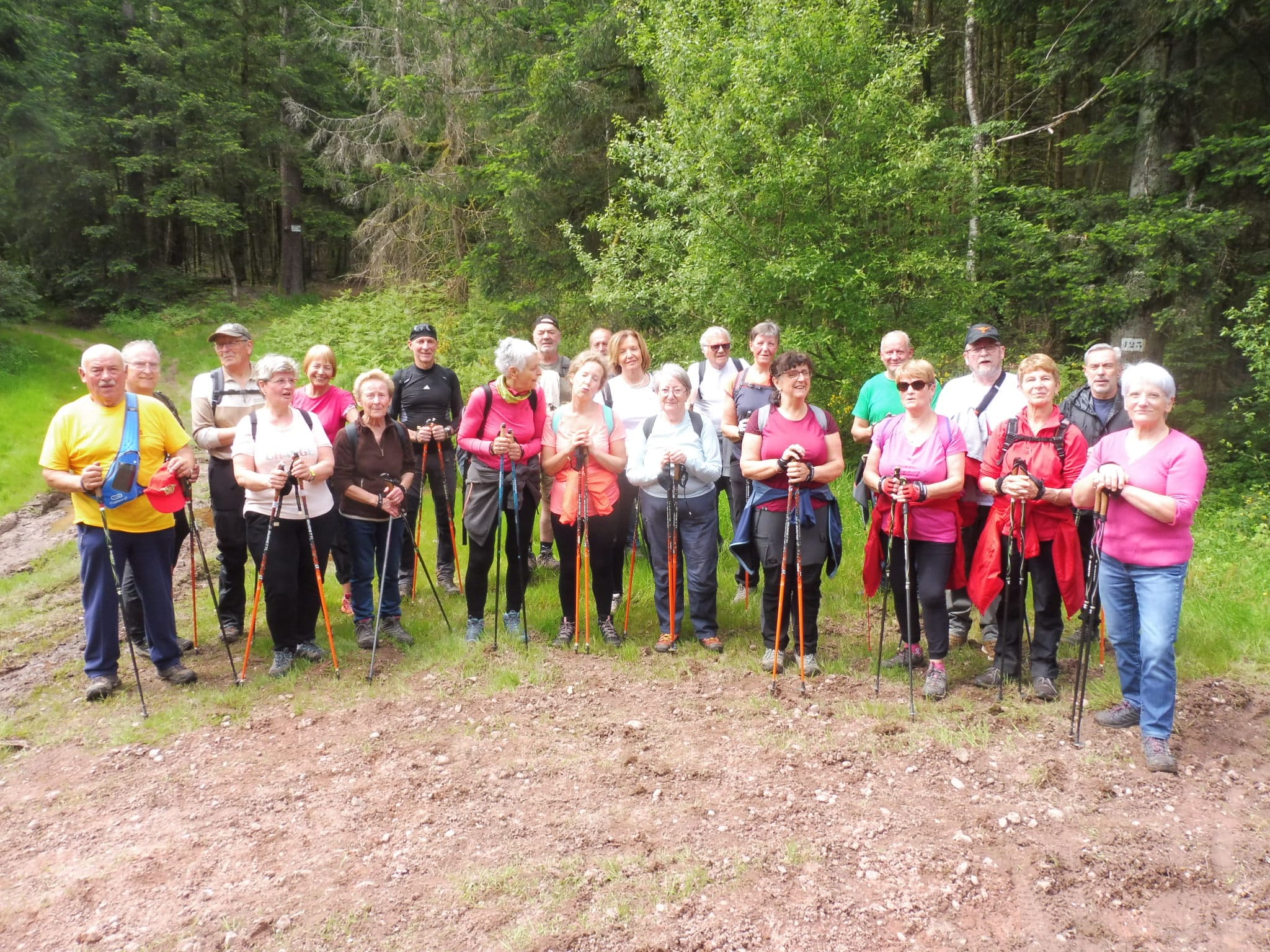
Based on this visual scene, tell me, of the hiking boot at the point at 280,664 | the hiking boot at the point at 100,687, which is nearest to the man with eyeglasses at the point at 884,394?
the hiking boot at the point at 280,664

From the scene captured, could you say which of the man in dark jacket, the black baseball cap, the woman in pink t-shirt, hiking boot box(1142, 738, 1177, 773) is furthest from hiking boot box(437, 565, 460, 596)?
hiking boot box(1142, 738, 1177, 773)

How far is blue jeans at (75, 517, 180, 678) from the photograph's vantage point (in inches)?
218

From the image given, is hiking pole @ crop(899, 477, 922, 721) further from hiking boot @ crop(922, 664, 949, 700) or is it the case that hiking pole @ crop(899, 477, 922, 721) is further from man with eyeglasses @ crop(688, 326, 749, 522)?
man with eyeglasses @ crop(688, 326, 749, 522)

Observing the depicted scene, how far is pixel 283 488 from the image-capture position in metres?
5.59

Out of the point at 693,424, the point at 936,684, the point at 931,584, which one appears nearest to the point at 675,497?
the point at 693,424

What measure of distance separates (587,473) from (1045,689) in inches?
135

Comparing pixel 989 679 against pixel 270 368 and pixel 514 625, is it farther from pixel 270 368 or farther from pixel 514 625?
pixel 270 368

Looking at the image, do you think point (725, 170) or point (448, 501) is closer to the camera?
point (448, 501)

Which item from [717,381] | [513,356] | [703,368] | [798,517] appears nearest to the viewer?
[798,517]

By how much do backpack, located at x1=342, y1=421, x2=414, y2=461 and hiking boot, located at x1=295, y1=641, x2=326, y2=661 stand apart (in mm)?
1522

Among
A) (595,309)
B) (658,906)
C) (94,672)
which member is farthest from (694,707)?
(595,309)

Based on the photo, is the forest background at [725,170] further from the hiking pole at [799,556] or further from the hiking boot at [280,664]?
the hiking boot at [280,664]

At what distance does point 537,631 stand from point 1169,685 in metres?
4.33

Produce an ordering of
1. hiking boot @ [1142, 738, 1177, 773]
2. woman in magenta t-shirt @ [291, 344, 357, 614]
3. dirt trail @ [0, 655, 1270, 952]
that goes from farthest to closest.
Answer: woman in magenta t-shirt @ [291, 344, 357, 614], hiking boot @ [1142, 738, 1177, 773], dirt trail @ [0, 655, 1270, 952]
